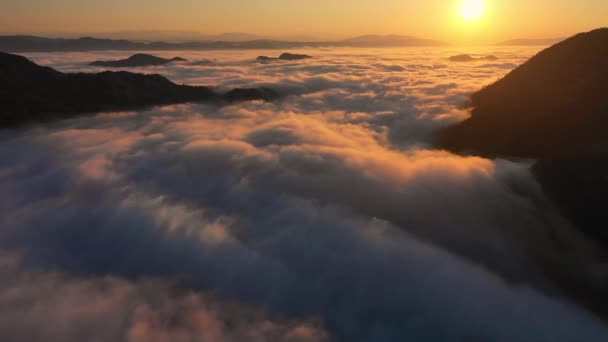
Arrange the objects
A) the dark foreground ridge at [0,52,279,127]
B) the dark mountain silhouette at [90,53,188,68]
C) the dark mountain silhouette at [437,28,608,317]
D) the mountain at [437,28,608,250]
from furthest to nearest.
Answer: the dark mountain silhouette at [90,53,188,68], the dark foreground ridge at [0,52,279,127], the mountain at [437,28,608,250], the dark mountain silhouette at [437,28,608,317]

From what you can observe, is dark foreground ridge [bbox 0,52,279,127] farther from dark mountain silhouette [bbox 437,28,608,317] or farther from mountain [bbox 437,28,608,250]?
dark mountain silhouette [bbox 437,28,608,317]

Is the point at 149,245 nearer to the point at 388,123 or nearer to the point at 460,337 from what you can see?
the point at 460,337

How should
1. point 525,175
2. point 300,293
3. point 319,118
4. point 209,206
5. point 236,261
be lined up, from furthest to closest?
1. point 319,118
2. point 209,206
3. point 525,175
4. point 236,261
5. point 300,293

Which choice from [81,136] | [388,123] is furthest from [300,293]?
[81,136]

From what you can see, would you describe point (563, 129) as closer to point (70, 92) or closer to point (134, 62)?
point (70, 92)

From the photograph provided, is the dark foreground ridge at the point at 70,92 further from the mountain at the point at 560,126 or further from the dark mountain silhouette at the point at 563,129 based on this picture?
the dark mountain silhouette at the point at 563,129

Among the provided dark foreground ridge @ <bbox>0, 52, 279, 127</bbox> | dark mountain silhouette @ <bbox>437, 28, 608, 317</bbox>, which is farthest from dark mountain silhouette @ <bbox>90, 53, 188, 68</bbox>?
dark mountain silhouette @ <bbox>437, 28, 608, 317</bbox>

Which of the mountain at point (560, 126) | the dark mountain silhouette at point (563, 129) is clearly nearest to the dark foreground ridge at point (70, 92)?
the mountain at point (560, 126)
